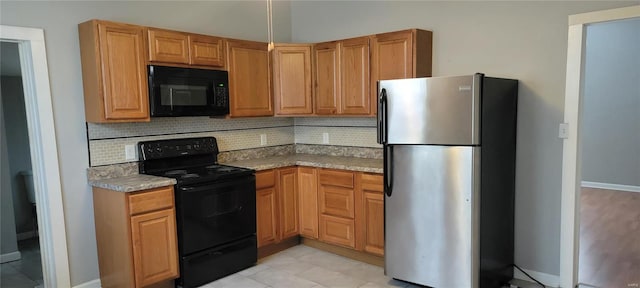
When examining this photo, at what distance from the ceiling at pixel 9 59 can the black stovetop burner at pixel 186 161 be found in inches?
55.7

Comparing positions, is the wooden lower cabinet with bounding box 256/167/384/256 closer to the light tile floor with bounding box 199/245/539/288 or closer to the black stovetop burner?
the light tile floor with bounding box 199/245/539/288

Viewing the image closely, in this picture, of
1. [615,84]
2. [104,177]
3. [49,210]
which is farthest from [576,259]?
[615,84]

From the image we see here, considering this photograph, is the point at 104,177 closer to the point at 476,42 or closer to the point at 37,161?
the point at 37,161

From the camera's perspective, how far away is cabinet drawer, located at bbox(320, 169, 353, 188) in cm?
365

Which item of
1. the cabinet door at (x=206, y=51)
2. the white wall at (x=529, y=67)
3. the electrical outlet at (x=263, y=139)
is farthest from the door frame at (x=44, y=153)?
the white wall at (x=529, y=67)

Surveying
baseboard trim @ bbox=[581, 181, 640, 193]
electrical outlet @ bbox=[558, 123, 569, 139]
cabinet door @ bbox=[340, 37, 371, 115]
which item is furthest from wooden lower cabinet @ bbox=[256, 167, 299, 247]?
baseboard trim @ bbox=[581, 181, 640, 193]

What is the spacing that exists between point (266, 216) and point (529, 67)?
2.49 meters

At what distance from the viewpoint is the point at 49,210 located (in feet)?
9.84

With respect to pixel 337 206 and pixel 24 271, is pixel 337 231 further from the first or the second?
pixel 24 271

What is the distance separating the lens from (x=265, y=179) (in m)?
3.78

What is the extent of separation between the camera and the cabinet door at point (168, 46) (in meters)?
3.19

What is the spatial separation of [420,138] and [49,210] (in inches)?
106

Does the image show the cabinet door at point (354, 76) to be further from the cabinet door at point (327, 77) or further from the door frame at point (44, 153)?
the door frame at point (44, 153)

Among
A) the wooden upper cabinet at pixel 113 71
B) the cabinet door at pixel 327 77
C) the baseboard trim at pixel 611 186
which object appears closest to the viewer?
the wooden upper cabinet at pixel 113 71
